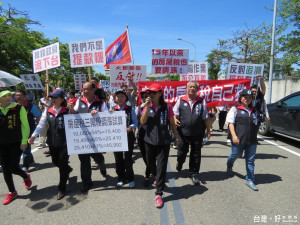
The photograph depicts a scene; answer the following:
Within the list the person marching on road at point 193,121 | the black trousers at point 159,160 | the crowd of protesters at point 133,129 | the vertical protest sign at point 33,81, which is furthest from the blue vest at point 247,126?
the vertical protest sign at point 33,81

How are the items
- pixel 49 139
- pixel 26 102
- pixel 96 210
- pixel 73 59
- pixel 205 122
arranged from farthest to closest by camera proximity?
1. pixel 73 59
2. pixel 26 102
3. pixel 205 122
4. pixel 49 139
5. pixel 96 210

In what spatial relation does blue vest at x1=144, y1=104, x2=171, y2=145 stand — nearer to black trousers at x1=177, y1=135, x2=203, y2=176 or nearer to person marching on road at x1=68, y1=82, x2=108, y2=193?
black trousers at x1=177, y1=135, x2=203, y2=176

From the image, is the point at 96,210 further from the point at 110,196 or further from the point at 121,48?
the point at 121,48

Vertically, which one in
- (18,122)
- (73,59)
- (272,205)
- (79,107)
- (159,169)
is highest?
(73,59)

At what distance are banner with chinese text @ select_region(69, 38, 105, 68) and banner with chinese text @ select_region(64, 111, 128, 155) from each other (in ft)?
10.3

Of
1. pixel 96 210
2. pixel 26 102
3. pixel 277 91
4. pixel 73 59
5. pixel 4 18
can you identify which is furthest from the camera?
pixel 277 91

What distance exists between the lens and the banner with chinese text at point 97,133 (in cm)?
325

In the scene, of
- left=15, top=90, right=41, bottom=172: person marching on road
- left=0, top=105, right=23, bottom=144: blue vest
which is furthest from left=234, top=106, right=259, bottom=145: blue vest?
left=15, top=90, right=41, bottom=172: person marching on road

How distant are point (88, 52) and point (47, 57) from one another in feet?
3.85

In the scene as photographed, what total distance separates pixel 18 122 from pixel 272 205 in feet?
13.5

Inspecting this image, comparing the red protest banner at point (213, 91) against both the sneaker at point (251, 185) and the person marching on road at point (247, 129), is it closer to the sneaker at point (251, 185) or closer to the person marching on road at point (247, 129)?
the person marching on road at point (247, 129)

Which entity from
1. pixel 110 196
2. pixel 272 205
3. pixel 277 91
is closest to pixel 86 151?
pixel 110 196

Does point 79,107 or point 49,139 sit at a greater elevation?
point 79,107

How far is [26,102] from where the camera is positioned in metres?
4.49
